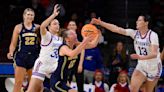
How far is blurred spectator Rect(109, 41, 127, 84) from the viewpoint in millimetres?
13133

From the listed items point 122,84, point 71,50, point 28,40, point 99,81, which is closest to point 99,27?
point 99,81

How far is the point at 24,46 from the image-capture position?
10.5 meters

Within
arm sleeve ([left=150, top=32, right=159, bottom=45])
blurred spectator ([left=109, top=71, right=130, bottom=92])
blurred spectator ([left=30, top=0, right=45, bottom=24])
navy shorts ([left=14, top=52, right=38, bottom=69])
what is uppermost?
blurred spectator ([left=30, top=0, right=45, bottom=24])

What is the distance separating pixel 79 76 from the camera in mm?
11352

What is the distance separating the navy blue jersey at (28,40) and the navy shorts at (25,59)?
0.09m

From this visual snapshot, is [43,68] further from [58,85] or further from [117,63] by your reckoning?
[117,63]

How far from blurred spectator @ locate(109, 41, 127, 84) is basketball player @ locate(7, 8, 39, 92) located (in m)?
3.13

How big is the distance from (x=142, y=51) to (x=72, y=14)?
5682 millimetres

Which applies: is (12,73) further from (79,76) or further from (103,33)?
(103,33)

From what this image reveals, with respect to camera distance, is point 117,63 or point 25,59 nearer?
point 25,59

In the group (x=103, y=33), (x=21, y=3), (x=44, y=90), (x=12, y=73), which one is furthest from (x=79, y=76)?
(x=21, y=3)

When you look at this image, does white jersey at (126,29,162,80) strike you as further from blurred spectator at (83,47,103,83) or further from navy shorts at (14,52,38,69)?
blurred spectator at (83,47,103,83)

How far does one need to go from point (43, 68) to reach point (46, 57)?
22 cm

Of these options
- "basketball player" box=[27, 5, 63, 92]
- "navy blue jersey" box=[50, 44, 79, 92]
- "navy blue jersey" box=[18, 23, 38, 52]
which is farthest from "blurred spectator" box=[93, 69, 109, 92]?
"navy blue jersey" box=[50, 44, 79, 92]
